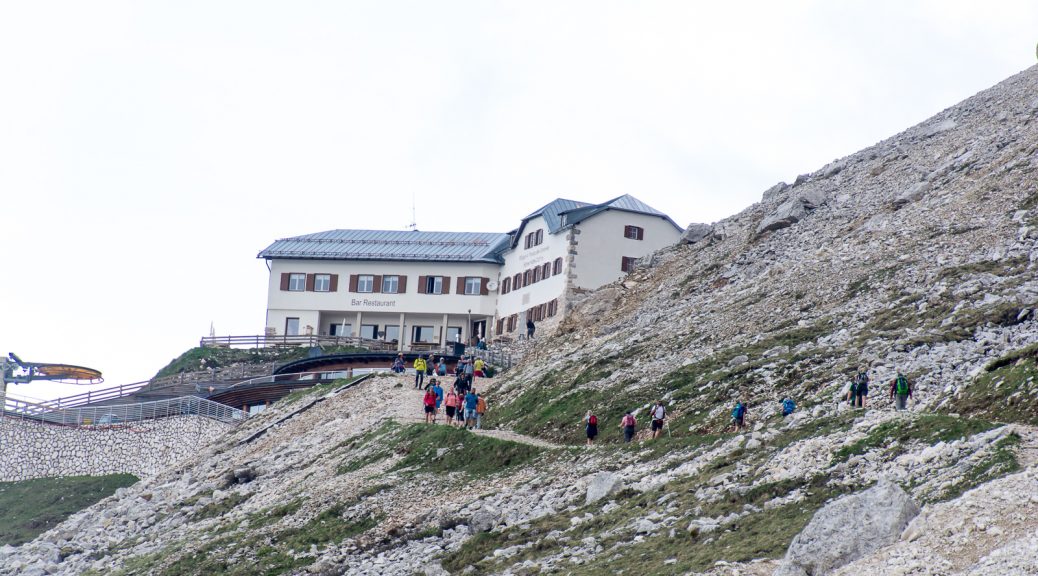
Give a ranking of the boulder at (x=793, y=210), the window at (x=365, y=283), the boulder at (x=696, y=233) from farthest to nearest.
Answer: the window at (x=365, y=283) < the boulder at (x=696, y=233) < the boulder at (x=793, y=210)

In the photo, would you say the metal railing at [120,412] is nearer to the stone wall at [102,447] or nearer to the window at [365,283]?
the stone wall at [102,447]

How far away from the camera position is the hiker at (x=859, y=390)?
39.4 m

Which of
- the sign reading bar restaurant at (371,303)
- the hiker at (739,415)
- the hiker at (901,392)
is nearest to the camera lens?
the hiker at (901,392)

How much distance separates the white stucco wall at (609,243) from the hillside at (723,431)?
983cm

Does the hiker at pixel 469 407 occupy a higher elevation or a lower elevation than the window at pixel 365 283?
lower

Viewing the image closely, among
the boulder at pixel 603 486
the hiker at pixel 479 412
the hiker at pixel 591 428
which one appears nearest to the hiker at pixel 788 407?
the boulder at pixel 603 486

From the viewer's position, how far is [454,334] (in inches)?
4028

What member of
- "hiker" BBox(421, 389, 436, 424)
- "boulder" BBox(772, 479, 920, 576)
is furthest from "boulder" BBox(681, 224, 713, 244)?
"boulder" BBox(772, 479, 920, 576)

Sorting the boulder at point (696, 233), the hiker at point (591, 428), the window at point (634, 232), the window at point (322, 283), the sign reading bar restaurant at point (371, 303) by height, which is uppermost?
the window at point (634, 232)

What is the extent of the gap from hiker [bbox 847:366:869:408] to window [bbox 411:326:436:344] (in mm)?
64100

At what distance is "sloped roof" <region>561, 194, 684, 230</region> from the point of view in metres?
89.8

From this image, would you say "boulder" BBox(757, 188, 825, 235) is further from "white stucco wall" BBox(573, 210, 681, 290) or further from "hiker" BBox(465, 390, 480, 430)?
"hiker" BBox(465, 390, 480, 430)

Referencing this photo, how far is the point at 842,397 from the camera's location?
41.2 meters

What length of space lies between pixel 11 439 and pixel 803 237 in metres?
41.7
